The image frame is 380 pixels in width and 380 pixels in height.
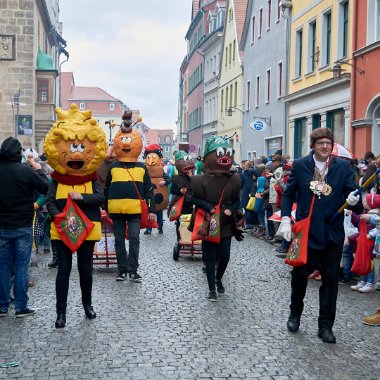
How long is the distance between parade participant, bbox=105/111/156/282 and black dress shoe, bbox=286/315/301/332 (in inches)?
128

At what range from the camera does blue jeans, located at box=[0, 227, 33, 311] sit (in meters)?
7.93

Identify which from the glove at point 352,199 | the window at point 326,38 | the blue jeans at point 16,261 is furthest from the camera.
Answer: the window at point 326,38

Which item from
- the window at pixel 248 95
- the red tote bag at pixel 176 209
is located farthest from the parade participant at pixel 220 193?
the window at pixel 248 95

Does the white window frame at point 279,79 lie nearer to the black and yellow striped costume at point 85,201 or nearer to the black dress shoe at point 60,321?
the black and yellow striped costume at point 85,201

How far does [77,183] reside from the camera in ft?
25.6

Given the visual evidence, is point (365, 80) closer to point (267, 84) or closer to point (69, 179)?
point (267, 84)

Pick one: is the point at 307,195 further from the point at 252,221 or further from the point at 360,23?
the point at 360,23

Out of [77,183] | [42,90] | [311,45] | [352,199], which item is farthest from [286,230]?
[42,90]

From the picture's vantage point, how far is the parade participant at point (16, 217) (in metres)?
7.84

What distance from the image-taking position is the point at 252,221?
1822 cm

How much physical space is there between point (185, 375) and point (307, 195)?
7.24 feet

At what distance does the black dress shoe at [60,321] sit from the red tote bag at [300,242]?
221 centimetres

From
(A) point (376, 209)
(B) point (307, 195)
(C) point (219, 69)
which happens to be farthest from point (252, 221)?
(C) point (219, 69)

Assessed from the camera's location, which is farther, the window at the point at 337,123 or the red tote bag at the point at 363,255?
the window at the point at 337,123
